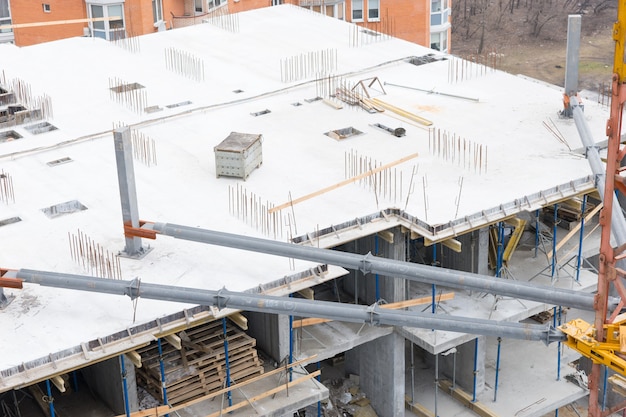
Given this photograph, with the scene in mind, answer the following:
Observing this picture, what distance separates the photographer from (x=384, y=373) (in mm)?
33875

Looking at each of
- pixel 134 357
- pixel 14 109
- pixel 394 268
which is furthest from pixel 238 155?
pixel 14 109

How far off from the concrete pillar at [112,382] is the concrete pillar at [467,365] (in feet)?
38.4

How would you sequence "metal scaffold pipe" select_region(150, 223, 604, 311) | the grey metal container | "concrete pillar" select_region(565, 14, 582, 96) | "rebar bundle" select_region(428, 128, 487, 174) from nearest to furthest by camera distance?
1. "metal scaffold pipe" select_region(150, 223, 604, 311)
2. the grey metal container
3. "rebar bundle" select_region(428, 128, 487, 174)
4. "concrete pillar" select_region(565, 14, 582, 96)

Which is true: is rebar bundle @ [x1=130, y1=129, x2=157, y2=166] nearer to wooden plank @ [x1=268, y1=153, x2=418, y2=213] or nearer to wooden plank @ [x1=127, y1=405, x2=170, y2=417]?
wooden plank @ [x1=268, y1=153, x2=418, y2=213]

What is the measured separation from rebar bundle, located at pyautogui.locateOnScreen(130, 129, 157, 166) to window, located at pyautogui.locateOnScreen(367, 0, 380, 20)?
29534mm

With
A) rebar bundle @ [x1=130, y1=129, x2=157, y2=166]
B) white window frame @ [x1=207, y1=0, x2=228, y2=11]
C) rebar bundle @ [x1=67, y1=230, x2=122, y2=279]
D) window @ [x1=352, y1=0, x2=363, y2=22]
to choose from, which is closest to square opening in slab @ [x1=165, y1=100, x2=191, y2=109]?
rebar bundle @ [x1=130, y1=129, x2=157, y2=166]

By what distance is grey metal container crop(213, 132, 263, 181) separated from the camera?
34531mm

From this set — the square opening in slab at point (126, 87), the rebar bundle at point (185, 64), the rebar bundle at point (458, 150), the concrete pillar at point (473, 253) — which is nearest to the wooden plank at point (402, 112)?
the rebar bundle at point (458, 150)

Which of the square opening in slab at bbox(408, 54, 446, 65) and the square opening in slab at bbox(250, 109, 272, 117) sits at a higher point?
the square opening in slab at bbox(408, 54, 446, 65)

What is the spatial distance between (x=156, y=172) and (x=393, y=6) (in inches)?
1262

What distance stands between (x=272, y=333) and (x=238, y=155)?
6.79 metres

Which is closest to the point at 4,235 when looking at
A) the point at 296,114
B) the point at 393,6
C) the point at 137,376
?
the point at 137,376

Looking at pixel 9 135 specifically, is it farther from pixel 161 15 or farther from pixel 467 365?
pixel 161 15

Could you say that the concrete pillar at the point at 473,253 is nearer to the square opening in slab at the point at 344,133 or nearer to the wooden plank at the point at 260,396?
the square opening in slab at the point at 344,133
